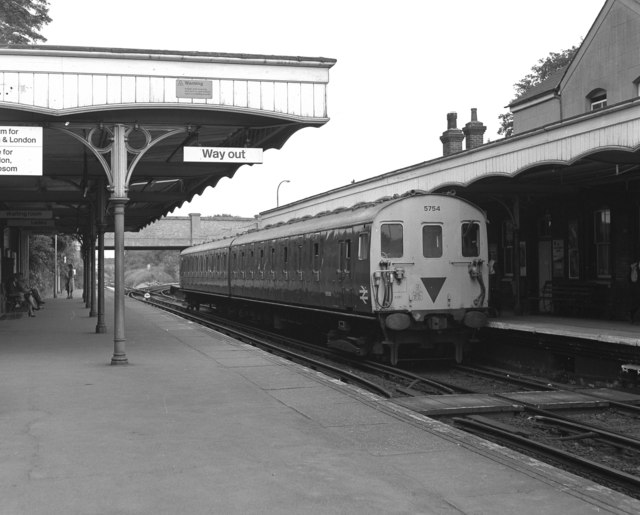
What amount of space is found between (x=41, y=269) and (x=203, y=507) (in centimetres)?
4460

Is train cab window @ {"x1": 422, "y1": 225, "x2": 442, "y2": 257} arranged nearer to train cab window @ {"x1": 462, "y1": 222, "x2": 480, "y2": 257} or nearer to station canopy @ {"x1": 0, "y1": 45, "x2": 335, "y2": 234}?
train cab window @ {"x1": 462, "y1": 222, "x2": 480, "y2": 257}

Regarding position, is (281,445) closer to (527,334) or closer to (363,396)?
(363,396)

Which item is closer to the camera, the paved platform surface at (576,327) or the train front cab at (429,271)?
the paved platform surface at (576,327)

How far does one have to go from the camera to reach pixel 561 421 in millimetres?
8805

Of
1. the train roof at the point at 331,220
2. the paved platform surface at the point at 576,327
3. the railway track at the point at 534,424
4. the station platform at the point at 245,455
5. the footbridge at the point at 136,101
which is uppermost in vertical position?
the footbridge at the point at 136,101

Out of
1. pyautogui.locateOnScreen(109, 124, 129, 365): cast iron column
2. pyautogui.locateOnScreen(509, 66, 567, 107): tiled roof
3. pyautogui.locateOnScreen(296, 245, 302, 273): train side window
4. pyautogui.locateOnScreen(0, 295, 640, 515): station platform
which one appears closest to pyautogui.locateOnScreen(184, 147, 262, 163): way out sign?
pyautogui.locateOnScreen(109, 124, 129, 365): cast iron column

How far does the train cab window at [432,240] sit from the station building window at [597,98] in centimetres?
1117

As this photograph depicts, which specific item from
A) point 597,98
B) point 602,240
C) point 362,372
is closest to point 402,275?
point 362,372

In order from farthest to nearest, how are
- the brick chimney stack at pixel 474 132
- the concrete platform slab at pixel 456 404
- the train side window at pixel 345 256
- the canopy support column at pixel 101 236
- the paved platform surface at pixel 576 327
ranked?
1. the brick chimney stack at pixel 474 132
2. the canopy support column at pixel 101 236
3. the train side window at pixel 345 256
4. the paved platform surface at pixel 576 327
5. the concrete platform slab at pixel 456 404

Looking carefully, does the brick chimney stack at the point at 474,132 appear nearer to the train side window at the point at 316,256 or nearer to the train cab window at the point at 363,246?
the train side window at the point at 316,256

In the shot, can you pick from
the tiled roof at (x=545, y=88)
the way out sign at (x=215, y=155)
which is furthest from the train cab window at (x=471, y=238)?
the tiled roof at (x=545, y=88)

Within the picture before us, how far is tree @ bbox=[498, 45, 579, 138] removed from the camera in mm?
45356

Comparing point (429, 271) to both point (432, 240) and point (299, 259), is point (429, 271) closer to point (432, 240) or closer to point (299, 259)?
point (432, 240)

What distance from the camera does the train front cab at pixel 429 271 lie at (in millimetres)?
13586
